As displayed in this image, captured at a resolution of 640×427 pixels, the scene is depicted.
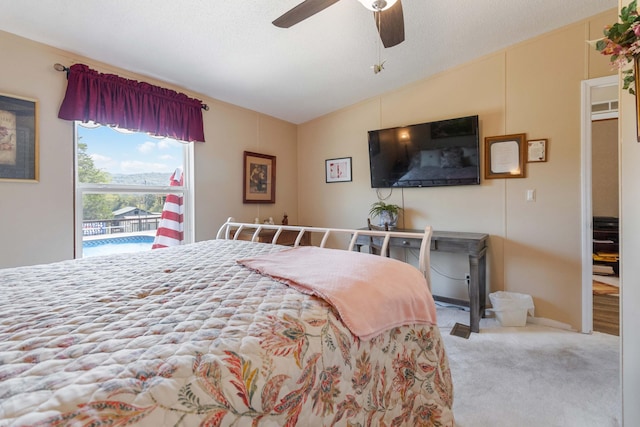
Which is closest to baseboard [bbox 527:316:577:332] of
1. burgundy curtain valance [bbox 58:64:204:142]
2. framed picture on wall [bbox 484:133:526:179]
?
framed picture on wall [bbox 484:133:526:179]

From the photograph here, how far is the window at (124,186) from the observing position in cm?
240

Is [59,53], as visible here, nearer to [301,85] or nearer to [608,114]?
[301,85]

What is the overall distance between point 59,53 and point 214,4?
1321 mm

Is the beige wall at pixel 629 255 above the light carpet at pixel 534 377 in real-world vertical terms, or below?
above

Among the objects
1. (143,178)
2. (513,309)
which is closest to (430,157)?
(513,309)

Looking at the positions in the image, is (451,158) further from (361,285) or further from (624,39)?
(361,285)

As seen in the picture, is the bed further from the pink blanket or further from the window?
the window

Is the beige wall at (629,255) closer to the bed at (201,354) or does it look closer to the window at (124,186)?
the bed at (201,354)

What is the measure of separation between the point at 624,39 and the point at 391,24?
1.11m

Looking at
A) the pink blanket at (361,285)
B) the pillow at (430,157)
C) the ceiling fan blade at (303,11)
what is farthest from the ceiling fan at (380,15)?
the pillow at (430,157)

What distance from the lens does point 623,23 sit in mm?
964

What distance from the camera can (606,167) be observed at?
4445mm

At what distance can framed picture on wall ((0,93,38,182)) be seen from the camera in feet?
6.43

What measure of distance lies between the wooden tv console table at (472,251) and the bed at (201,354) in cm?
132
